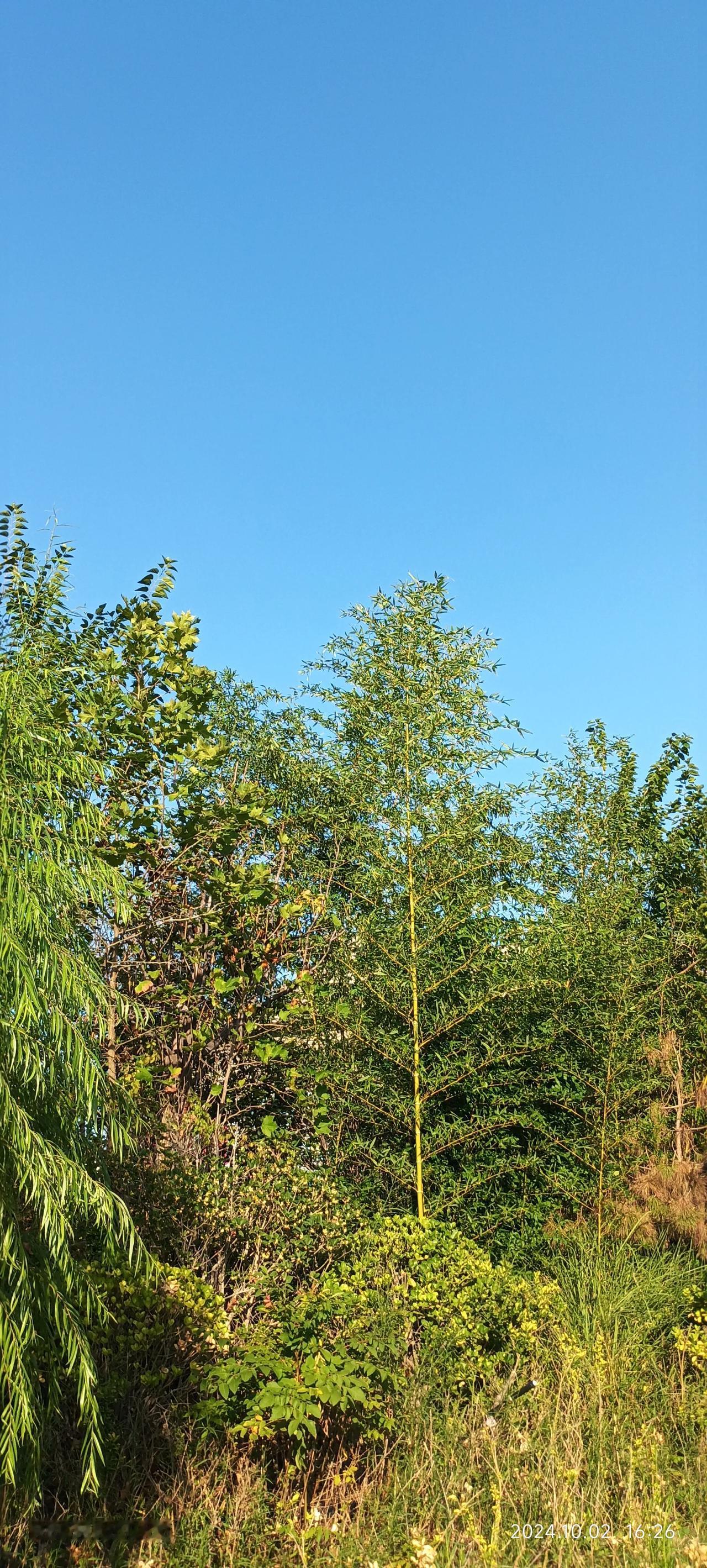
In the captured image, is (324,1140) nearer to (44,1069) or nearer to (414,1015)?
Result: (414,1015)

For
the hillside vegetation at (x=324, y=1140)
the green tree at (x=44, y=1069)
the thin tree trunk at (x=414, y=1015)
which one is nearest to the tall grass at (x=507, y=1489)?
the hillside vegetation at (x=324, y=1140)

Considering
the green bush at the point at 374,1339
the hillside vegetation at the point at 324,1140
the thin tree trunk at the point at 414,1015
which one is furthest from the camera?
the thin tree trunk at the point at 414,1015

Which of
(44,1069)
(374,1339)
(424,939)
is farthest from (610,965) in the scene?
(44,1069)

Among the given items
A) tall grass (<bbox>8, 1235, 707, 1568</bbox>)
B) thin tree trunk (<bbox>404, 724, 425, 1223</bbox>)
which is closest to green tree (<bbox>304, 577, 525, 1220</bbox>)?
thin tree trunk (<bbox>404, 724, 425, 1223</bbox>)

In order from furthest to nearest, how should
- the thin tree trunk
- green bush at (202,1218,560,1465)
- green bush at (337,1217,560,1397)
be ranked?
the thin tree trunk
green bush at (337,1217,560,1397)
green bush at (202,1218,560,1465)

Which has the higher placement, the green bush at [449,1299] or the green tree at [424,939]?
the green tree at [424,939]

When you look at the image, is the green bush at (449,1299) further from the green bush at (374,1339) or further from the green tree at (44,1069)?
the green tree at (44,1069)

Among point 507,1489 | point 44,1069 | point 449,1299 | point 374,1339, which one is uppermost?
point 44,1069

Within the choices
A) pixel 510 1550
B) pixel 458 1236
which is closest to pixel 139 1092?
pixel 458 1236

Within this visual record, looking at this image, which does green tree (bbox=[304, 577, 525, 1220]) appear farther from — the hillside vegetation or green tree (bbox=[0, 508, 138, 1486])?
green tree (bbox=[0, 508, 138, 1486])

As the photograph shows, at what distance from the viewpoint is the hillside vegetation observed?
11.4ft

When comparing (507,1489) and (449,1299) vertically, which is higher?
(449,1299)

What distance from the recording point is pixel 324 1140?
614cm

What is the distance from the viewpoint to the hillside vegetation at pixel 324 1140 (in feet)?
11.4
